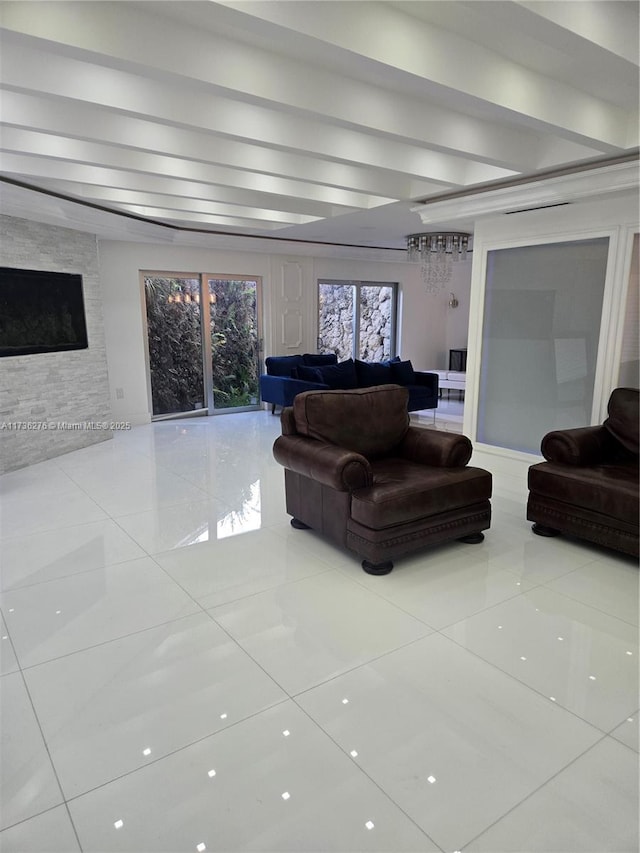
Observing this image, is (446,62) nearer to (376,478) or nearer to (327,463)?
(327,463)

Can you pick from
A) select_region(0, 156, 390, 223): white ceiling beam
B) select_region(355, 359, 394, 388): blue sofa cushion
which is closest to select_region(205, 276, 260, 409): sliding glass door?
select_region(355, 359, 394, 388): blue sofa cushion

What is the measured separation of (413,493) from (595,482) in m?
1.12

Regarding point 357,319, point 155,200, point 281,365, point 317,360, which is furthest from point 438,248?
point 155,200

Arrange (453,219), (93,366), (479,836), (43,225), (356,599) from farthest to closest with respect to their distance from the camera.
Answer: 1. (93,366)
2. (43,225)
3. (453,219)
4. (356,599)
5. (479,836)

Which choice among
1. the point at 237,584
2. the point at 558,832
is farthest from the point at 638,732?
the point at 237,584

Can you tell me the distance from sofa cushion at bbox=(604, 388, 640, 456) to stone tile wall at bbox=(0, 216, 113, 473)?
Result: 509 centimetres

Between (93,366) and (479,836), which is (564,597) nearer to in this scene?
(479,836)

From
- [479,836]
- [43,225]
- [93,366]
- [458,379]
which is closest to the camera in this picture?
[479,836]

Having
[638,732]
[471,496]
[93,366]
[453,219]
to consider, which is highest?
[453,219]

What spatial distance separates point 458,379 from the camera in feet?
29.2

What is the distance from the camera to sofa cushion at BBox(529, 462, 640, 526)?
3.12 meters

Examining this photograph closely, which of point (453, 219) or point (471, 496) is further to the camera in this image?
point (453, 219)

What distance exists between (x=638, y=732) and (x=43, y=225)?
607 cm

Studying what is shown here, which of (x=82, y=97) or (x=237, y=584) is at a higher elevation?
(x=82, y=97)
